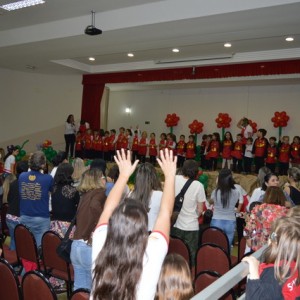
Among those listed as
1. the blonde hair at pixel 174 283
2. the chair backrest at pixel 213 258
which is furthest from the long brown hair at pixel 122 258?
the chair backrest at pixel 213 258

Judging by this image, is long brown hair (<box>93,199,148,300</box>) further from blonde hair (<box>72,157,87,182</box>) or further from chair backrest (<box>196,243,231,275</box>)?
blonde hair (<box>72,157,87,182</box>)

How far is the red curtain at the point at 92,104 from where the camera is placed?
12.7 meters

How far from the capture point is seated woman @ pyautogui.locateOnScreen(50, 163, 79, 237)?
3.23 meters

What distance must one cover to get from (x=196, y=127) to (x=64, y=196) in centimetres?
953

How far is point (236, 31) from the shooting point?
21.8 feet

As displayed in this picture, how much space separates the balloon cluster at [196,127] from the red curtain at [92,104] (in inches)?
138

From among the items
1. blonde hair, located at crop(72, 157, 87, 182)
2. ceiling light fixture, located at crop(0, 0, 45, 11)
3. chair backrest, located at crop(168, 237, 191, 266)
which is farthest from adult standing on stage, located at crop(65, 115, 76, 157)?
chair backrest, located at crop(168, 237, 191, 266)

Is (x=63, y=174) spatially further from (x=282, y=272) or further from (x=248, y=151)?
(x=248, y=151)

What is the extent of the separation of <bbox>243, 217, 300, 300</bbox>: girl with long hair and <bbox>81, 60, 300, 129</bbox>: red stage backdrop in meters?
7.93

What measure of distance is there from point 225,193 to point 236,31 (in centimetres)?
392

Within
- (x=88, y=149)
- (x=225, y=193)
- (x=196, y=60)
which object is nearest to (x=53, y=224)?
(x=225, y=193)

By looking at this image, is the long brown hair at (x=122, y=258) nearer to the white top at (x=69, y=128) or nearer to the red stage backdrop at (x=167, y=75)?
the red stage backdrop at (x=167, y=75)

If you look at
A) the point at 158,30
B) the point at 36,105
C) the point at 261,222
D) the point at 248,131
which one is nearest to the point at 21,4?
the point at 158,30

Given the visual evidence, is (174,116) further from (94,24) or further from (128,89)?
(94,24)
